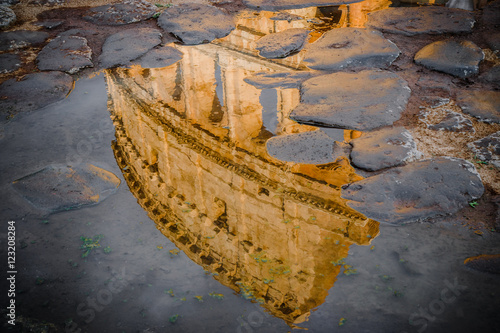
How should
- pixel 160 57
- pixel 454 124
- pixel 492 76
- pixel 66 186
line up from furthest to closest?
1. pixel 160 57
2. pixel 492 76
3. pixel 454 124
4. pixel 66 186

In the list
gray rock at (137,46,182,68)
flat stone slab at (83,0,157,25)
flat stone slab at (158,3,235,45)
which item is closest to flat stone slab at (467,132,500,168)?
gray rock at (137,46,182,68)

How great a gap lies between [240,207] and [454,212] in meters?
1.09

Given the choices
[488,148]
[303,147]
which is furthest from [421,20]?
[303,147]

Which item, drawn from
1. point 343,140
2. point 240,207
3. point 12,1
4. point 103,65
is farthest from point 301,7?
point 12,1

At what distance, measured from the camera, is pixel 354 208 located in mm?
1951

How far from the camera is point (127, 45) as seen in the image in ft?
12.7

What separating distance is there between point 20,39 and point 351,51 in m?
3.44

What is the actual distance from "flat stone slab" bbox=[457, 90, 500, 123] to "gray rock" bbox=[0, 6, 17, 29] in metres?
4.77

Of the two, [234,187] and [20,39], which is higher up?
[20,39]

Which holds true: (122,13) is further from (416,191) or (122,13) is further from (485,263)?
(485,263)

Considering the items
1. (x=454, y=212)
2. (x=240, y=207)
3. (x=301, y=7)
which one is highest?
(x=301, y=7)

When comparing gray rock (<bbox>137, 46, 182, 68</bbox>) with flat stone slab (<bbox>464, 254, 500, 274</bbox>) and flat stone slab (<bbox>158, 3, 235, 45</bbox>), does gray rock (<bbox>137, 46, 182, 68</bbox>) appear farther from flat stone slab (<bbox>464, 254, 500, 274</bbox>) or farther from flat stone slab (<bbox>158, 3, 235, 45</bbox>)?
flat stone slab (<bbox>464, 254, 500, 274</bbox>)

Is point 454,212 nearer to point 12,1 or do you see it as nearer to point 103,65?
point 103,65

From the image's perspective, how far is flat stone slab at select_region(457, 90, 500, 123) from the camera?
2.58m
